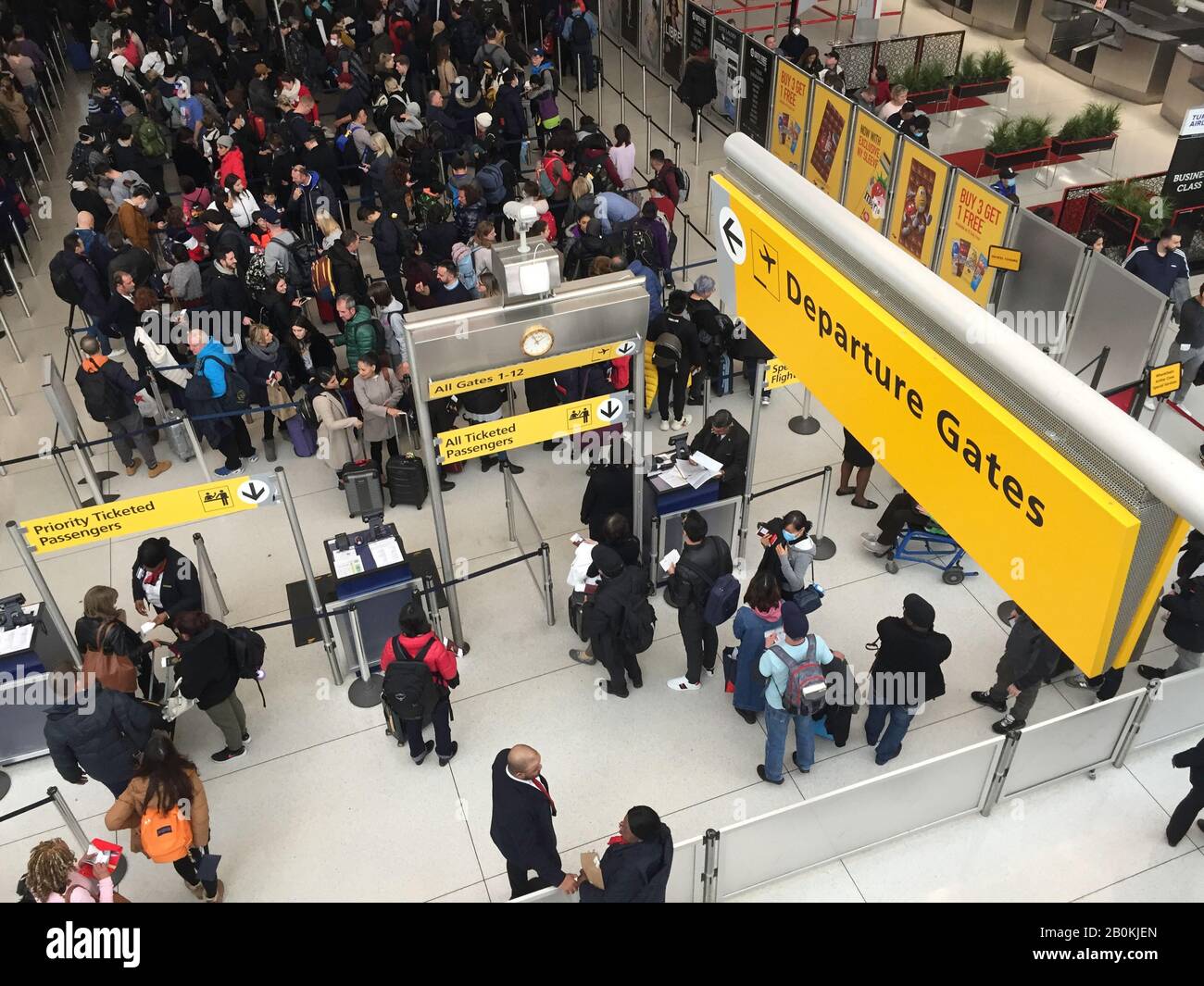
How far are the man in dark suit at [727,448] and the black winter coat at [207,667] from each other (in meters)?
3.78

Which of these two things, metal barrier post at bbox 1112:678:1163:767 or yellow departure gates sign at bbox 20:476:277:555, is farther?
metal barrier post at bbox 1112:678:1163:767

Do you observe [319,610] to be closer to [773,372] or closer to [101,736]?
[101,736]

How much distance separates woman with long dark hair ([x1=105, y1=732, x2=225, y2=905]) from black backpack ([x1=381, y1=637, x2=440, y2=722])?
1196 mm

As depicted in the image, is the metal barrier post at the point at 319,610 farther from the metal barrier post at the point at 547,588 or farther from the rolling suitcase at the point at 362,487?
the metal barrier post at the point at 547,588

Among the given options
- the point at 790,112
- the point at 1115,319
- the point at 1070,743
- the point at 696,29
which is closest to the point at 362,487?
the point at 1070,743

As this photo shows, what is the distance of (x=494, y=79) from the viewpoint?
45.9ft

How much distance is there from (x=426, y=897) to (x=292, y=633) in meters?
2.60

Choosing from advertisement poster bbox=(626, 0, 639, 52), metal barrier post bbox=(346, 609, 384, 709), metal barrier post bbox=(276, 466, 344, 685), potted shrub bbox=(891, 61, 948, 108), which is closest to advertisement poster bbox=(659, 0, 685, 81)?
advertisement poster bbox=(626, 0, 639, 52)

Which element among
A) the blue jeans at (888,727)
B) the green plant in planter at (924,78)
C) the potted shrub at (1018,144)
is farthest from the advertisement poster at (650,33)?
the blue jeans at (888,727)

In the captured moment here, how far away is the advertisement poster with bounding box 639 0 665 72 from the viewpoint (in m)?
17.7

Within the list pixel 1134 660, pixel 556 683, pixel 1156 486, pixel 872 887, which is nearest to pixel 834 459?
pixel 1134 660

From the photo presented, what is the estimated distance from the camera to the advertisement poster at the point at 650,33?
57.9 feet

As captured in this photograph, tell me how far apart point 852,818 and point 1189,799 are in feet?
6.71

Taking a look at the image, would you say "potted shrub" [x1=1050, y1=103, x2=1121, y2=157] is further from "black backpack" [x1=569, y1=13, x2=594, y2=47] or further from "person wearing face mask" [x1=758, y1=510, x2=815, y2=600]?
"person wearing face mask" [x1=758, y1=510, x2=815, y2=600]
